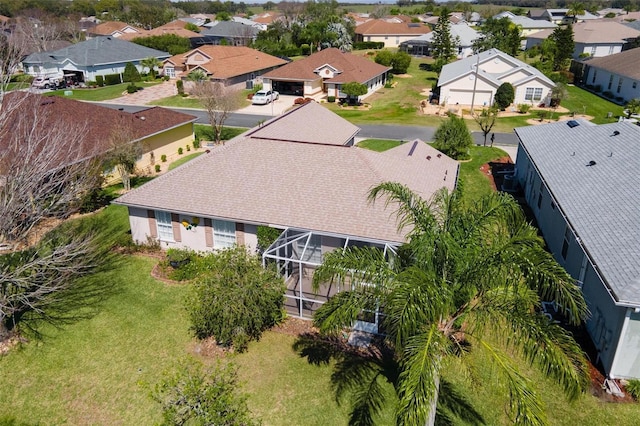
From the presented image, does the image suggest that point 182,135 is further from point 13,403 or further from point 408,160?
point 13,403

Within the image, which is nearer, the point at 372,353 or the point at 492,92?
the point at 372,353

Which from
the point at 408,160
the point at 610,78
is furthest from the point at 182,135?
the point at 610,78

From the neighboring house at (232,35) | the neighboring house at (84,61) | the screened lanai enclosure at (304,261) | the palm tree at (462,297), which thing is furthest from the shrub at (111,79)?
the palm tree at (462,297)

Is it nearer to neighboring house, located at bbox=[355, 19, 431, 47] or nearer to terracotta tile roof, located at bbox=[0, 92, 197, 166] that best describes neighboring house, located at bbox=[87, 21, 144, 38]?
neighboring house, located at bbox=[355, 19, 431, 47]

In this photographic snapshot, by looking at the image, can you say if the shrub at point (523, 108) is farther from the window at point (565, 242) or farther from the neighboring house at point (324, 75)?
the window at point (565, 242)

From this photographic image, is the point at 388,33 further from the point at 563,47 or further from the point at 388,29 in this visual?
the point at 563,47

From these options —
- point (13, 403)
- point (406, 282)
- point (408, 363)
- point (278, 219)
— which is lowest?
point (13, 403)

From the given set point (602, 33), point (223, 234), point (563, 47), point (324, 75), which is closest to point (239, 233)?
point (223, 234)
